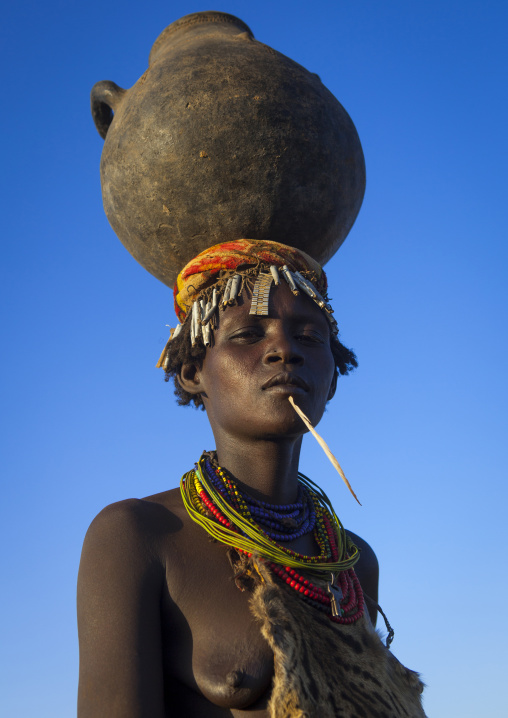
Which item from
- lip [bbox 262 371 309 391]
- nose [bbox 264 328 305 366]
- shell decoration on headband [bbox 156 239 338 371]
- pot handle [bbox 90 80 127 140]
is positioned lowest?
lip [bbox 262 371 309 391]

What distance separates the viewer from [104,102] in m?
4.51

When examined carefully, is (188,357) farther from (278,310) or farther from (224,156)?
(224,156)

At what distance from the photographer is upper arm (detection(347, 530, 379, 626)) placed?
173 inches

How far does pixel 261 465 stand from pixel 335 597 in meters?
0.70

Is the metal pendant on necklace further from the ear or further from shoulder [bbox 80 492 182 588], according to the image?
the ear

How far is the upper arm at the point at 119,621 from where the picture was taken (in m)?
2.98

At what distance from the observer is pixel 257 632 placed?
3186 mm

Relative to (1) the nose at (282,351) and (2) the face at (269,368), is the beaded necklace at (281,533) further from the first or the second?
(1) the nose at (282,351)

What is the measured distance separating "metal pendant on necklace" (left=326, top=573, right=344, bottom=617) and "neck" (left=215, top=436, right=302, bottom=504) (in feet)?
1.58

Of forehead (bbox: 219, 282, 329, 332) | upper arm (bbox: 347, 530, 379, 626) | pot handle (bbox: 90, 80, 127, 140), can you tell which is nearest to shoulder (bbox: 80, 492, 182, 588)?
forehead (bbox: 219, 282, 329, 332)

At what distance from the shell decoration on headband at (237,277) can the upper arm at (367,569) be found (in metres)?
1.31

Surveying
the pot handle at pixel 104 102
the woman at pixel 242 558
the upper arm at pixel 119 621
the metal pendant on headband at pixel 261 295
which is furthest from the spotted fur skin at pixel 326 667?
the pot handle at pixel 104 102

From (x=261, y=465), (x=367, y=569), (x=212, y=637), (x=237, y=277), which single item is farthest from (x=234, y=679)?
(x=237, y=277)

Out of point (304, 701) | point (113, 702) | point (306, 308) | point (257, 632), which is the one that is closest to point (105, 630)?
point (113, 702)
